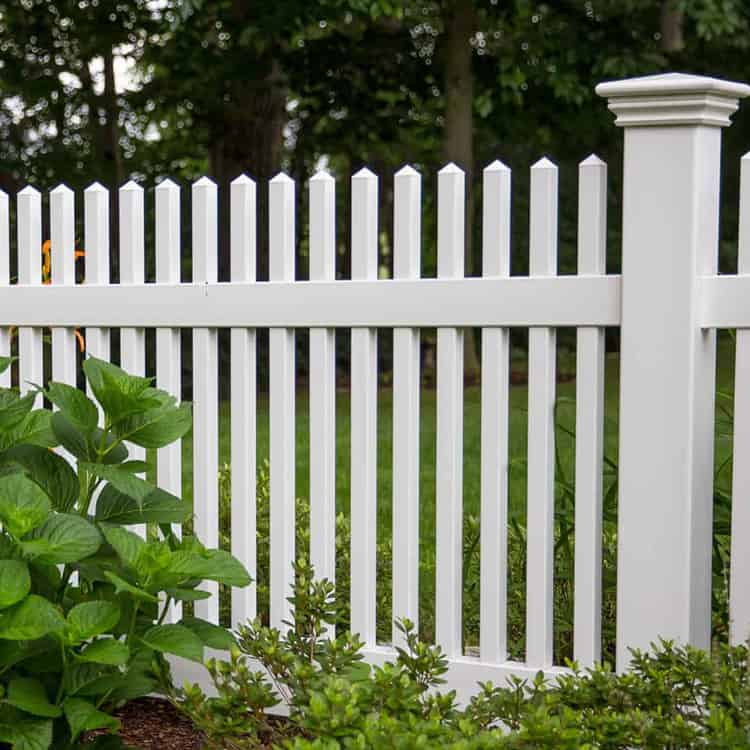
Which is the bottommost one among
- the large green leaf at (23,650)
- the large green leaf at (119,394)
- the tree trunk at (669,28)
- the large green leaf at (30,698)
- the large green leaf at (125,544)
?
the large green leaf at (30,698)

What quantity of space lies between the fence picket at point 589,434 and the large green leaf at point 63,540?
1194mm

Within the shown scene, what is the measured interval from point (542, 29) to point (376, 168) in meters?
6.94

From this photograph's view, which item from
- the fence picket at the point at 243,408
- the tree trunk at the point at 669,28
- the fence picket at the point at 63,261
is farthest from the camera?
the tree trunk at the point at 669,28

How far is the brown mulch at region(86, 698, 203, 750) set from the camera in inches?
124

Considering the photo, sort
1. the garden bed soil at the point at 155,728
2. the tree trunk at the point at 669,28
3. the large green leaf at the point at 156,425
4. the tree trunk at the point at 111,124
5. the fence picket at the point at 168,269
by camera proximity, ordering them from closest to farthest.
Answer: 1. the large green leaf at the point at 156,425
2. the garden bed soil at the point at 155,728
3. the fence picket at the point at 168,269
4. the tree trunk at the point at 669,28
5. the tree trunk at the point at 111,124

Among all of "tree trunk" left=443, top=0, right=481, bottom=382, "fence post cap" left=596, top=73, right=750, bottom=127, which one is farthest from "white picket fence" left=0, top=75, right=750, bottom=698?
"tree trunk" left=443, top=0, right=481, bottom=382

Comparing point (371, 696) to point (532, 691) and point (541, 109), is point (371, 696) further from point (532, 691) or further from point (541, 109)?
point (541, 109)

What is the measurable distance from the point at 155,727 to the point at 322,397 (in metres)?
1.02

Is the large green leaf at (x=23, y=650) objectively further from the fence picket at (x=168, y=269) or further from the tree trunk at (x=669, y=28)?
the tree trunk at (x=669, y=28)

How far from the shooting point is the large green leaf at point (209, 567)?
8.89 feet

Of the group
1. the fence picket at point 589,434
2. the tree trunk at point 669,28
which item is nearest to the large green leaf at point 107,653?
the fence picket at point 589,434

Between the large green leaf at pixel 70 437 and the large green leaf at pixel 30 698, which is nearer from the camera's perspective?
the large green leaf at pixel 30 698

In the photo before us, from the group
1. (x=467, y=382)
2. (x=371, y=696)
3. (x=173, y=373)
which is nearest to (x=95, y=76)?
(x=467, y=382)

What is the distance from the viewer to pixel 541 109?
47.3ft
